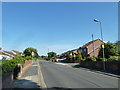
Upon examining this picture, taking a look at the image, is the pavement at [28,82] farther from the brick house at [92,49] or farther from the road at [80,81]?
the brick house at [92,49]

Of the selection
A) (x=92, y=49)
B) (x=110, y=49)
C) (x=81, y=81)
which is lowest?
(x=81, y=81)

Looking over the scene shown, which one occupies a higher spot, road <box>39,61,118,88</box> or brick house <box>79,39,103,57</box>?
brick house <box>79,39,103,57</box>

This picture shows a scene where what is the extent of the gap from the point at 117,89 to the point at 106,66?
13.6 metres

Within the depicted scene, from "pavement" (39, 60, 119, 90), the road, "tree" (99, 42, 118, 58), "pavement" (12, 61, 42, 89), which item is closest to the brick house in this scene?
"tree" (99, 42, 118, 58)

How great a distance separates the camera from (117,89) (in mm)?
9773

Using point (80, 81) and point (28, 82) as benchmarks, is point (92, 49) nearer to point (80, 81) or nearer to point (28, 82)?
point (80, 81)

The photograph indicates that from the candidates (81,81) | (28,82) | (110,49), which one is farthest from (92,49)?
(28,82)

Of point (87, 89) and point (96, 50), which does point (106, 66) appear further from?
point (96, 50)

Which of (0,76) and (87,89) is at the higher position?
(0,76)

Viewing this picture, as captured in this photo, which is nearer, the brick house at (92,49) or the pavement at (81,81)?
the pavement at (81,81)

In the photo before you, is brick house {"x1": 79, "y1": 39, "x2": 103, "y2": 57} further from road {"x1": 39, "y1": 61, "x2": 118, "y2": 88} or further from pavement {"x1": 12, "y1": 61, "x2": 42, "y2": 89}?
pavement {"x1": 12, "y1": 61, "x2": 42, "y2": 89}

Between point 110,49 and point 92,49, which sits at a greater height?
point 92,49

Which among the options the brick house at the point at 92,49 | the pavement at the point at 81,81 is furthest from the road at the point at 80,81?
the brick house at the point at 92,49

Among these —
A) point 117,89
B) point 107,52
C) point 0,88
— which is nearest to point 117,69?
point 117,89
